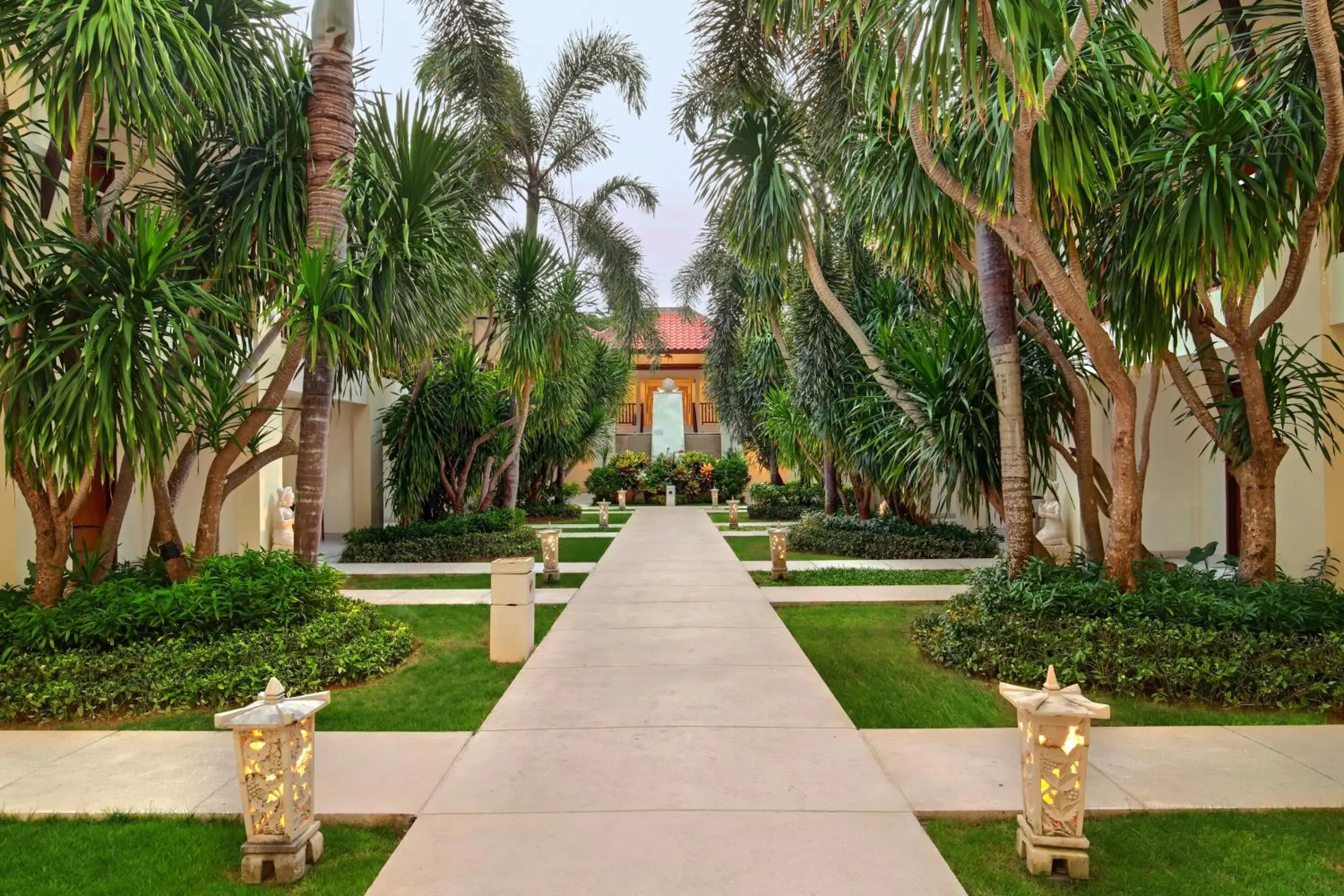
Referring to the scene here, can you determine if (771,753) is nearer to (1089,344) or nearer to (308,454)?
(1089,344)

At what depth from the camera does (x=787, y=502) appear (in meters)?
20.6

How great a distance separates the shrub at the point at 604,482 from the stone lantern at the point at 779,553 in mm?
15838

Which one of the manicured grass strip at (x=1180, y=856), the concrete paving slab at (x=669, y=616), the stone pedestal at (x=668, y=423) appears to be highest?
the stone pedestal at (x=668, y=423)

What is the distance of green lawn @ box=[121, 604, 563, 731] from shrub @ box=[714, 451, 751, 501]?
18.4m

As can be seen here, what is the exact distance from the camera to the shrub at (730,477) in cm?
2578

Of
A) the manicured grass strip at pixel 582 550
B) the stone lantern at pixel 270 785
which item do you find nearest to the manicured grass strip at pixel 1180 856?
the stone lantern at pixel 270 785

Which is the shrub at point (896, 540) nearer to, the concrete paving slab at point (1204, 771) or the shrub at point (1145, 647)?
the shrub at point (1145, 647)

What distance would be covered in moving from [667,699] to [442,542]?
818 centimetres

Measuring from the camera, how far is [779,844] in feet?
10.7

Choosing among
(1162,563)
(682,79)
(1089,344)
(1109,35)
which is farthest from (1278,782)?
(682,79)

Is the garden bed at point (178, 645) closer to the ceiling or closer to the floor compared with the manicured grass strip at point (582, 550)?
closer to the ceiling

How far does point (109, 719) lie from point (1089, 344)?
7183mm

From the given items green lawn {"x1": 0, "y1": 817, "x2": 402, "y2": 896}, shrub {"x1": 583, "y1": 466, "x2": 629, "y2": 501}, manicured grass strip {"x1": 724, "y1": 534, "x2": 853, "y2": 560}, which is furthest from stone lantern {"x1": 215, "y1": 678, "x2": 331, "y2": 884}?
shrub {"x1": 583, "y1": 466, "x2": 629, "y2": 501}

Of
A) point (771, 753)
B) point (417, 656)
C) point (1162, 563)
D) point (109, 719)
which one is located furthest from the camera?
point (1162, 563)
